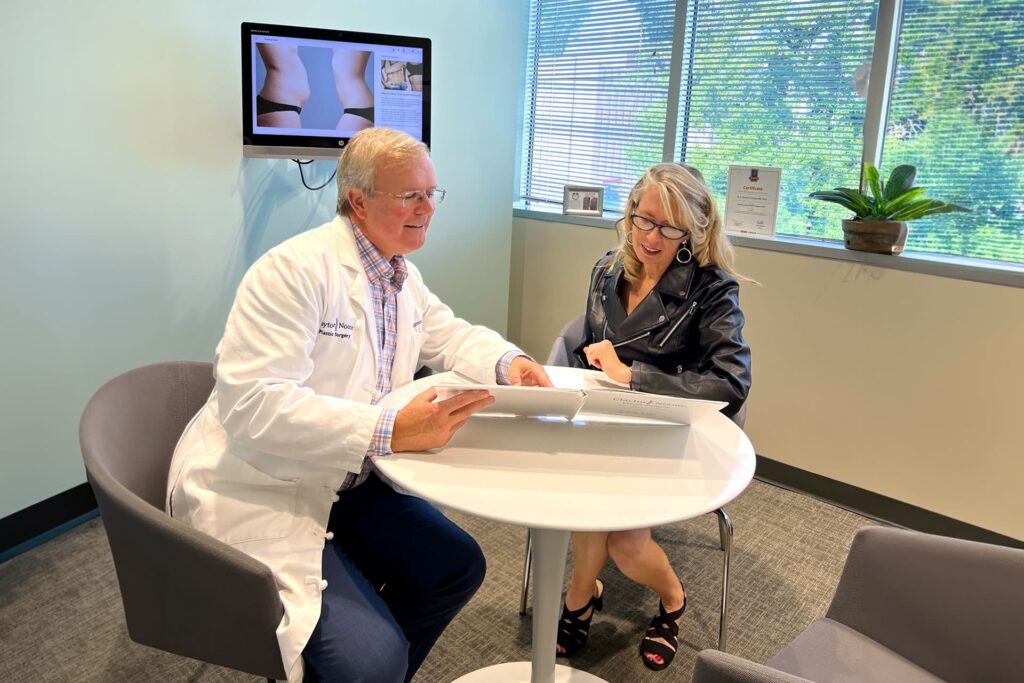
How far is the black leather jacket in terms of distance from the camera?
2.01 meters

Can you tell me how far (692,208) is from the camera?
2.16m

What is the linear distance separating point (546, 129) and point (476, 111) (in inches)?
26.5

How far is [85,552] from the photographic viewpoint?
2.57 m

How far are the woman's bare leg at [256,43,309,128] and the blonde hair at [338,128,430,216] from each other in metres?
1.26

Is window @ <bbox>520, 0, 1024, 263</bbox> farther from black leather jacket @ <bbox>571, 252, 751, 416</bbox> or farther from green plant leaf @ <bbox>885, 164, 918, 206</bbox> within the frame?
black leather jacket @ <bbox>571, 252, 751, 416</bbox>

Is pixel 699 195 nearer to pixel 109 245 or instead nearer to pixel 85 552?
pixel 109 245

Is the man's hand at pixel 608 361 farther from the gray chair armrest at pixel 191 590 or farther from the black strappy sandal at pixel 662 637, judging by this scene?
the gray chair armrest at pixel 191 590

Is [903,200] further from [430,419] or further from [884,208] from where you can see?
[430,419]

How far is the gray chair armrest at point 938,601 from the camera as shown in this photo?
136 cm

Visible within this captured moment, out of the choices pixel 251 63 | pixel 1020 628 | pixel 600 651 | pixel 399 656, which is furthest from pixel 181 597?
pixel 251 63

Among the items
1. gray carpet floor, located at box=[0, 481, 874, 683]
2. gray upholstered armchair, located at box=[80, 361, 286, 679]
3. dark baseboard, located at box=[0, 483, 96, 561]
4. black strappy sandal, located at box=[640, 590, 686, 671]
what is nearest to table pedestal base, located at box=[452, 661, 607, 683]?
gray carpet floor, located at box=[0, 481, 874, 683]

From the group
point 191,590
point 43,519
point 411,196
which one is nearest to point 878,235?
point 411,196

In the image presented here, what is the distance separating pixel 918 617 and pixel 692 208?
115 cm

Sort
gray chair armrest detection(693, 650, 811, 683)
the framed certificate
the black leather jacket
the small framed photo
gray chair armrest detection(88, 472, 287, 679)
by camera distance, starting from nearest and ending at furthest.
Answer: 1. gray chair armrest detection(693, 650, 811, 683)
2. gray chair armrest detection(88, 472, 287, 679)
3. the black leather jacket
4. the framed certificate
5. the small framed photo
